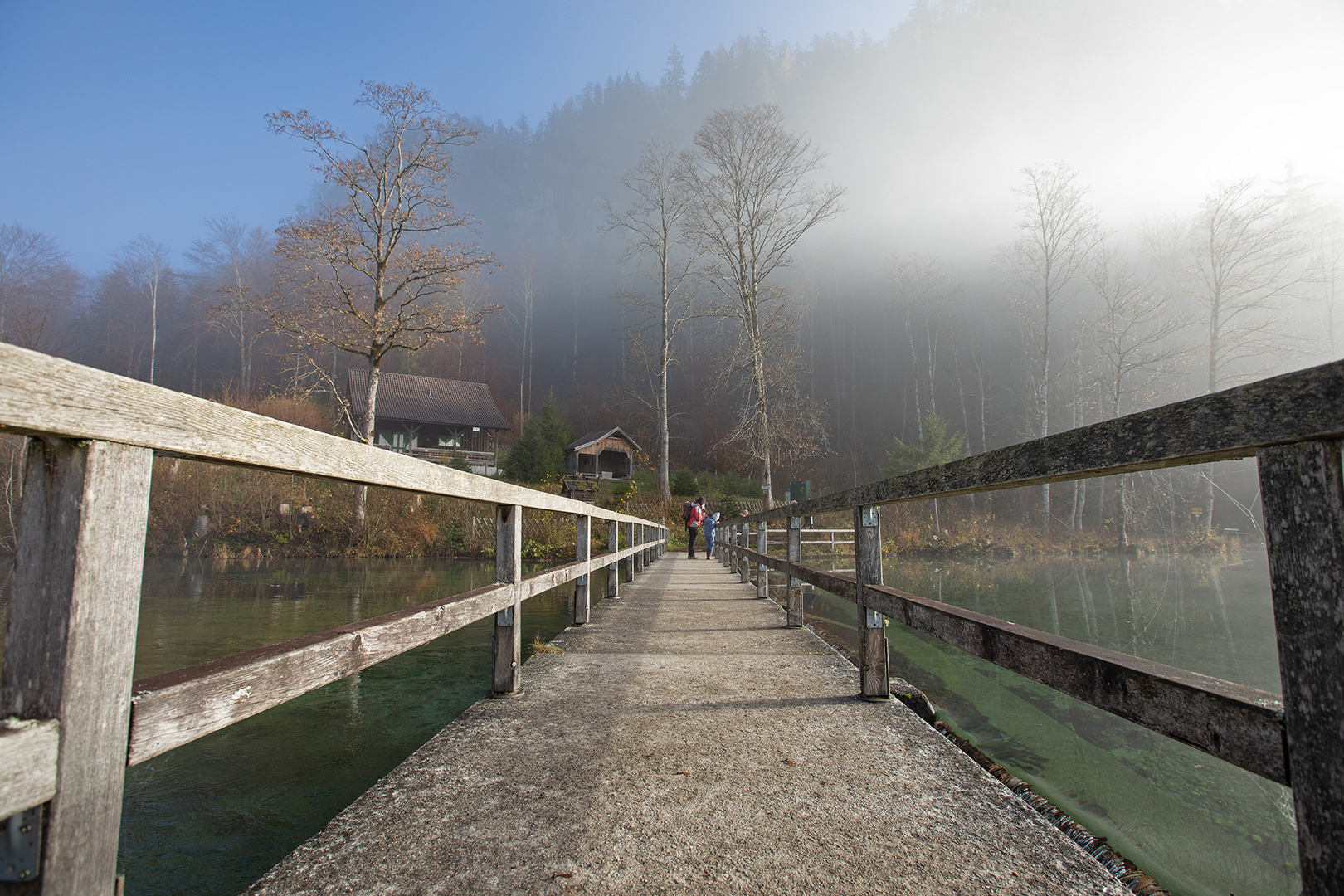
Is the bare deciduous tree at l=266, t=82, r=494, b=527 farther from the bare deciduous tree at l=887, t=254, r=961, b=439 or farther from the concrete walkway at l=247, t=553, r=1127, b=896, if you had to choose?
the bare deciduous tree at l=887, t=254, r=961, b=439

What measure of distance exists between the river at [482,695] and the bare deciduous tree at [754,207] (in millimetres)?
11589

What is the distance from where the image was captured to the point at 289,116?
614 inches

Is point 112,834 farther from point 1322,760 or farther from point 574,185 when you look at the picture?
point 574,185

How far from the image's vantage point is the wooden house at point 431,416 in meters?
35.6

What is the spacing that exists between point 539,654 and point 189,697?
291 cm

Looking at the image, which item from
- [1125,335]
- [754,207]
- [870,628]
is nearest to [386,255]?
[754,207]

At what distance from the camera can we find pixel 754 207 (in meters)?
19.7

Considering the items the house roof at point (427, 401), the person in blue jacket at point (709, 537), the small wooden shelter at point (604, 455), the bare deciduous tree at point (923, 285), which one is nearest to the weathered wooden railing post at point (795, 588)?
the person in blue jacket at point (709, 537)

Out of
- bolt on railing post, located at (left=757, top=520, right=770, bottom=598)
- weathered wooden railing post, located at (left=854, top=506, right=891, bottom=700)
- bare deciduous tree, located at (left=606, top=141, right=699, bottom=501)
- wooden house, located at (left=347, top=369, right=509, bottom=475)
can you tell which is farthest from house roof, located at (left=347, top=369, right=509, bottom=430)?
weathered wooden railing post, located at (left=854, top=506, right=891, bottom=700)

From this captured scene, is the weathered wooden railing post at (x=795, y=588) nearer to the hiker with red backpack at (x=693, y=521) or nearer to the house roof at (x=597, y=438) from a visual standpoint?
the hiker with red backpack at (x=693, y=521)

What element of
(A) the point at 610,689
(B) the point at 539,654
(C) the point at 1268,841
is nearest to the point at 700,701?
(A) the point at 610,689

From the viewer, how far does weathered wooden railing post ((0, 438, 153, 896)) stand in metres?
0.82

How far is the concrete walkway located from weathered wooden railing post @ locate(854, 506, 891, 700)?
120mm

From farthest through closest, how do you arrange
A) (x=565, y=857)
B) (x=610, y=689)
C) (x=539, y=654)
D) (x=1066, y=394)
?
(x=1066, y=394) < (x=539, y=654) < (x=610, y=689) < (x=565, y=857)
